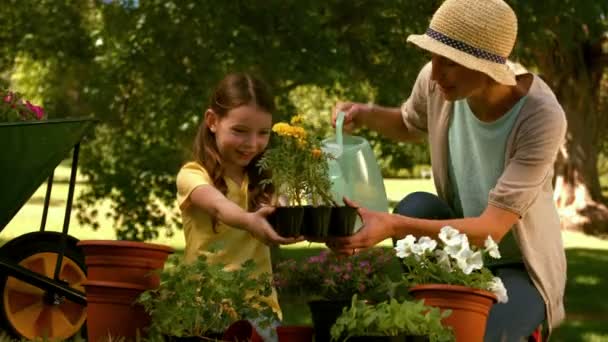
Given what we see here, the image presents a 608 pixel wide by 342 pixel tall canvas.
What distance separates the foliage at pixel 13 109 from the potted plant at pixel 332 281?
1482mm

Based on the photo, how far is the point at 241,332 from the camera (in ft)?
10.7

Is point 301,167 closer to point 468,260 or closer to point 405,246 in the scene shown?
point 405,246

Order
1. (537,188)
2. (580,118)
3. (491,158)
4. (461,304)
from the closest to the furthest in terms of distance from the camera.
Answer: (461,304)
(537,188)
(491,158)
(580,118)

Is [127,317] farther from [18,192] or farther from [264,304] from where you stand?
[18,192]

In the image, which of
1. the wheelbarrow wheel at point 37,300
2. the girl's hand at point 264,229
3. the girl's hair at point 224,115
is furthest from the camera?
the wheelbarrow wheel at point 37,300

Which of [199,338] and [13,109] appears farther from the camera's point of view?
[13,109]

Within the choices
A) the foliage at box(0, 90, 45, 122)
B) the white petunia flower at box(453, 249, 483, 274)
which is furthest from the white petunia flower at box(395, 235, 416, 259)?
the foliage at box(0, 90, 45, 122)

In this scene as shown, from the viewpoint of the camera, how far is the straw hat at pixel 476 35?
3197mm

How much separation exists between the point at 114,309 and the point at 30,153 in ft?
2.75

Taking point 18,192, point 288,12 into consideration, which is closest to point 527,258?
point 18,192

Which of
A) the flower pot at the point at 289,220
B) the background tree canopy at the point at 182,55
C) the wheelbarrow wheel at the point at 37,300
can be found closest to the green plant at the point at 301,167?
the flower pot at the point at 289,220

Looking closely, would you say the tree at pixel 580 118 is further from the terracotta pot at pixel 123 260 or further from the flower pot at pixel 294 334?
the flower pot at pixel 294 334

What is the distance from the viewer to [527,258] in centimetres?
338

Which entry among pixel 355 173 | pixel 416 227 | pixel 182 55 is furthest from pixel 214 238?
pixel 182 55
